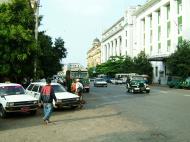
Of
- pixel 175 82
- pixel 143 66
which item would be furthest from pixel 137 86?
pixel 143 66

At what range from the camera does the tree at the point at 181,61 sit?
63.7 m

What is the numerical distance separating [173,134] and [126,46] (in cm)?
11704

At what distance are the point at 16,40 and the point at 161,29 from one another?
6305 centimetres

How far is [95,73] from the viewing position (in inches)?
6348

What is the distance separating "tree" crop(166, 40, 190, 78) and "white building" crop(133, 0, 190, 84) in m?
8.52

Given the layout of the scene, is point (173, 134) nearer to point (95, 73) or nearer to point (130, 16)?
point (130, 16)

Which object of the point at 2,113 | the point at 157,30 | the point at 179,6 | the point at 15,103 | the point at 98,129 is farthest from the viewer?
the point at 157,30

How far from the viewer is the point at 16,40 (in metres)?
29.3

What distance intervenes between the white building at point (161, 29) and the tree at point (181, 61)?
336 inches

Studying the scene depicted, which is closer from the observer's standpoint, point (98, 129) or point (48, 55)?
point (98, 129)

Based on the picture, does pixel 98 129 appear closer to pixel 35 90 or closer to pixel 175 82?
pixel 35 90

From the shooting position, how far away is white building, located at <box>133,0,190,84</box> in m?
76.7

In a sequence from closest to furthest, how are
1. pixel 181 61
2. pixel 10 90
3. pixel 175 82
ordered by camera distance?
pixel 10 90, pixel 181 61, pixel 175 82

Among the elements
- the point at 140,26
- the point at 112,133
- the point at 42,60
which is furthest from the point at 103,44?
the point at 112,133
